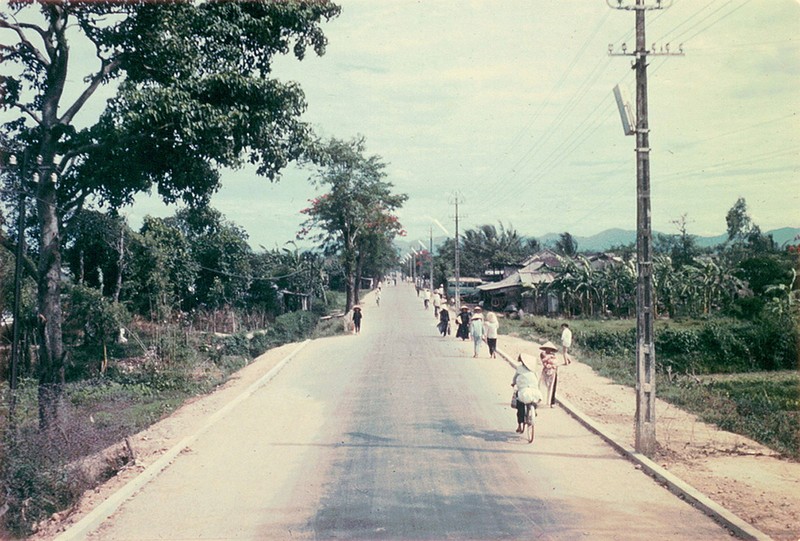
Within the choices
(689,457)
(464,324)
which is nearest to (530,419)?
(689,457)

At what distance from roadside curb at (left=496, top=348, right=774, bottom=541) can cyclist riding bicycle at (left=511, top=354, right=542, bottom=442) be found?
4.40ft

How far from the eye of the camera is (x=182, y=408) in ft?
54.8

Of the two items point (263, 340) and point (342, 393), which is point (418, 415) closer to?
point (342, 393)

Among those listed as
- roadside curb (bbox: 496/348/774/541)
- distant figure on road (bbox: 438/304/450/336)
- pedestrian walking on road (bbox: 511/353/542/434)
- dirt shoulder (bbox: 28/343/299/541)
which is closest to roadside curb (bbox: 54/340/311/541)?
dirt shoulder (bbox: 28/343/299/541)

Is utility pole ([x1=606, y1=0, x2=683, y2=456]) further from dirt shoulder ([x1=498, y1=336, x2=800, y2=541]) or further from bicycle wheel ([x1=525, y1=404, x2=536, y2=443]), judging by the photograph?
bicycle wheel ([x1=525, y1=404, x2=536, y2=443])

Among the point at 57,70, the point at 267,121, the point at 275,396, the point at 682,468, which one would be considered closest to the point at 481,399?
the point at 275,396

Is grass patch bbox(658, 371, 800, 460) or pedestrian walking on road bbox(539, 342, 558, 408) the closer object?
grass patch bbox(658, 371, 800, 460)

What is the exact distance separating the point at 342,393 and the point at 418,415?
354 cm

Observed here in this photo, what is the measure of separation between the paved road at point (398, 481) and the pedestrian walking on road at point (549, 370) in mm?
314

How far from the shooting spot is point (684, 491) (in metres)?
8.80

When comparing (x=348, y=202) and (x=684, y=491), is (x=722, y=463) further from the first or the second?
(x=348, y=202)

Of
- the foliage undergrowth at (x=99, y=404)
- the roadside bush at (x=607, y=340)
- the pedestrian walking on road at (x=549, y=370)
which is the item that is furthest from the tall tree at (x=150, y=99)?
the roadside bush at (x=607, y=340)

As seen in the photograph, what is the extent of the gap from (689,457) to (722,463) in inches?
18.7

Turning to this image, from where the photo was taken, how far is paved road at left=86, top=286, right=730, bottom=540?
298 inches
